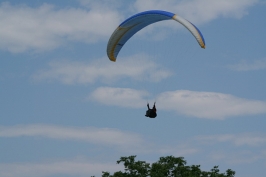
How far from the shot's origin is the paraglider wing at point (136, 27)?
3525 centimetres

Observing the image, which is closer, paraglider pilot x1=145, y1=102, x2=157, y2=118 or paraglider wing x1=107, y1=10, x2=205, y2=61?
paraglider wing x1=107, y1=10, x2=205, y2=61

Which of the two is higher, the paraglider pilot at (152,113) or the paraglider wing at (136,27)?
the paraglider wing at (136,27)

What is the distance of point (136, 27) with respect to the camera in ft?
128

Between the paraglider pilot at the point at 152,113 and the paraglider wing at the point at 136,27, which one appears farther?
the paraglider pilot at the point at 152,113

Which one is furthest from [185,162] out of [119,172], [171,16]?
[171,16]

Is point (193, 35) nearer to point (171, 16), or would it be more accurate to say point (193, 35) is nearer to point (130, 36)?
point (171, 16)

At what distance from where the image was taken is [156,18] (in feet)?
123

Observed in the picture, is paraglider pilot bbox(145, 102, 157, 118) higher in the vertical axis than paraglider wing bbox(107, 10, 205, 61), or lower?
lower

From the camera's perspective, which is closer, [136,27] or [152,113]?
[152,113]

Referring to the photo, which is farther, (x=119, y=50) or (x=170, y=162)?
(x=170, y=162)

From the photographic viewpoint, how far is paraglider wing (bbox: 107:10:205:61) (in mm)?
35250

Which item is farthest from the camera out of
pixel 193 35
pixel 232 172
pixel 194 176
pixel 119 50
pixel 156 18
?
pixel 232 172

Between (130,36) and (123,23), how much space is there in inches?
70.4

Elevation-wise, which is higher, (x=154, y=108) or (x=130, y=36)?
(x=130, y=36)
